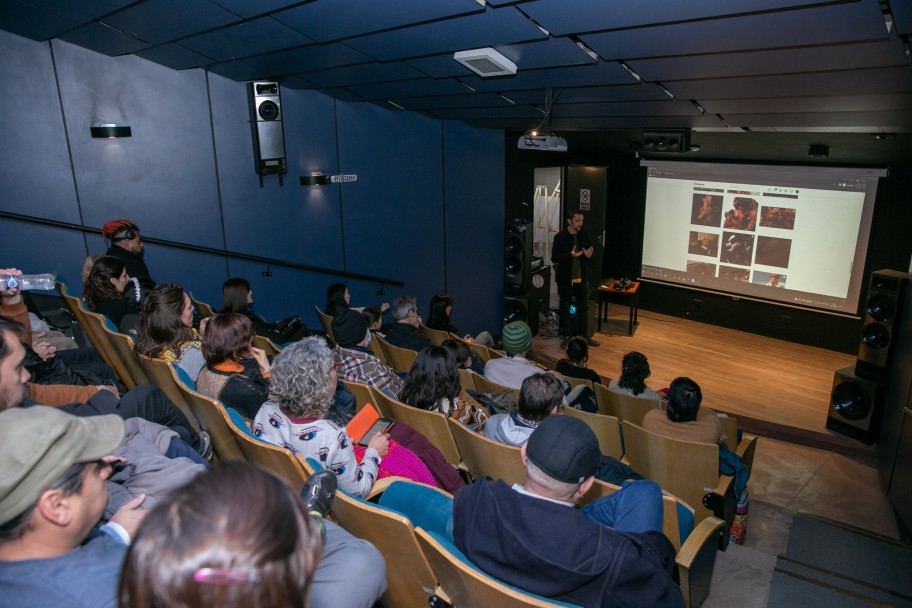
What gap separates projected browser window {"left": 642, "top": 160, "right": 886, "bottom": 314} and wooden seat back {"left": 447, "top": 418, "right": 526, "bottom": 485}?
7.61m

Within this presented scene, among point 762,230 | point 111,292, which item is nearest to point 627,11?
point 111,292

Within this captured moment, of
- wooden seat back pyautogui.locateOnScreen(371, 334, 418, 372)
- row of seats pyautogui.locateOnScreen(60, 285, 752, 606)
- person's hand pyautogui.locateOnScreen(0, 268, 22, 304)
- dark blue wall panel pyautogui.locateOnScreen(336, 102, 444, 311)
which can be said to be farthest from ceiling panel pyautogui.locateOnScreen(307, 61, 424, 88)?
person's hand pyautogui.locateOnScreen(0, 268, 22, 304)

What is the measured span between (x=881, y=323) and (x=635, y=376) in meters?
3.20

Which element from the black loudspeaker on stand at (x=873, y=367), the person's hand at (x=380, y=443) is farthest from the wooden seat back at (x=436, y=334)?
the black loudspeaker on stand at (x=873, y=367)

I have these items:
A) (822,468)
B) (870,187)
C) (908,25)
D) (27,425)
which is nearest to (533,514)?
(27,425)

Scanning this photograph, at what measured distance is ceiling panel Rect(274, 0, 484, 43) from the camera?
3.07 metres

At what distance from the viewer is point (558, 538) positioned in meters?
1.59

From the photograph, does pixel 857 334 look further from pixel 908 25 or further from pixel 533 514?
pixel 533 514

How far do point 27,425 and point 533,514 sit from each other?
1191 millimetres

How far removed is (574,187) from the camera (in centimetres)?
1076

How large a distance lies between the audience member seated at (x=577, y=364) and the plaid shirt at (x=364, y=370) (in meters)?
1.89

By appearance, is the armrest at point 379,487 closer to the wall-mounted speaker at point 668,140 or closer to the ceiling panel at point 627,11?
the ceiling panel at point 627,11

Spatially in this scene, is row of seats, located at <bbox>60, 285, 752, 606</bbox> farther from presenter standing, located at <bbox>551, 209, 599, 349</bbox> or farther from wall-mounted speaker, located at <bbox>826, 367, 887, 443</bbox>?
presenter standing, located at <bbox>551, 209, 599, 349</bbox>

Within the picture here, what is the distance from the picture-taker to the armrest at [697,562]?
2379mm
